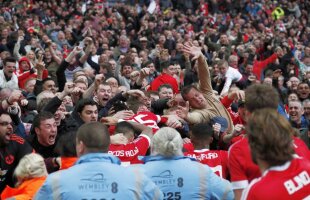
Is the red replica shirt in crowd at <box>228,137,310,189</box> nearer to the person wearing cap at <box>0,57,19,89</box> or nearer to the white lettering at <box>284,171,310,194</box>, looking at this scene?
the white lettering at <box>284,171,310,194</box>

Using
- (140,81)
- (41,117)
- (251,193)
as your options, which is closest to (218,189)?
(251,193)

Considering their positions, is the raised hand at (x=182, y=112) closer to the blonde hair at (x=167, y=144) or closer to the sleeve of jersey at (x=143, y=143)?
the sleeve of jersey at (x=143, y=143)

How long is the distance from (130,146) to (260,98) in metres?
2.12

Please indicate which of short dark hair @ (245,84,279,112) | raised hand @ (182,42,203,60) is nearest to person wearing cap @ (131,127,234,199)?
short dark hair @ (245,84,279,112)

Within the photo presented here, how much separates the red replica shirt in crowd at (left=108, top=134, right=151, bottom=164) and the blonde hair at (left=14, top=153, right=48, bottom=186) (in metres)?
1.30

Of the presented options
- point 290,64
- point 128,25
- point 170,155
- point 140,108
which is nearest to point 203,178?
point 170,155

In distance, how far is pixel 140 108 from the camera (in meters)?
8.05

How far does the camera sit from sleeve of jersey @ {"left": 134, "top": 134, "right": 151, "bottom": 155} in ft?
20.7

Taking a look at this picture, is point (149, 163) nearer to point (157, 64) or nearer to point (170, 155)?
point (170, 155)

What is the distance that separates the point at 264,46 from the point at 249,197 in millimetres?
15251

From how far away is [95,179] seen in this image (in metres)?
4.24

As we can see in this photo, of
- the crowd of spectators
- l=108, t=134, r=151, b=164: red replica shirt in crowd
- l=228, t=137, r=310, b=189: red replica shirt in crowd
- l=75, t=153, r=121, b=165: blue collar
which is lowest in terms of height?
the crowd of spectators

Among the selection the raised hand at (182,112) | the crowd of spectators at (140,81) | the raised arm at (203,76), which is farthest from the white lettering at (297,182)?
the raised arm at (203,76)

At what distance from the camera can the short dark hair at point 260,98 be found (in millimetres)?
4414
